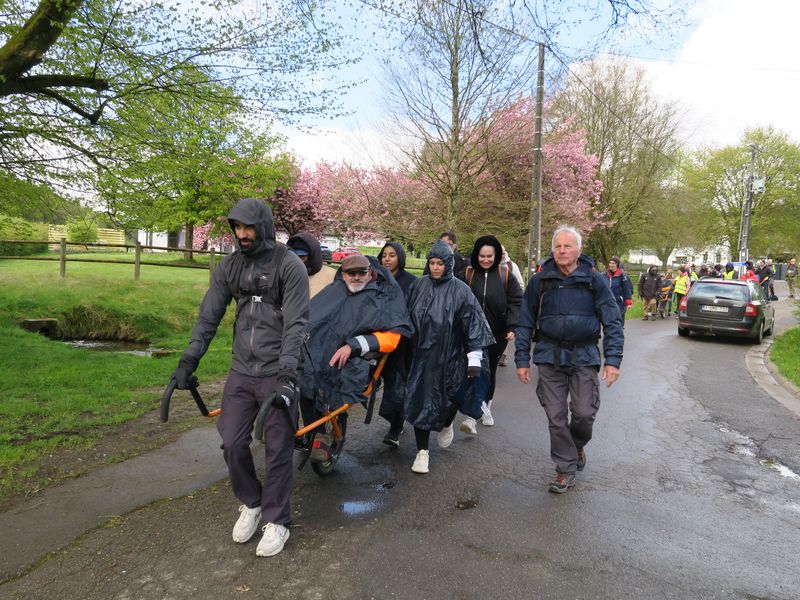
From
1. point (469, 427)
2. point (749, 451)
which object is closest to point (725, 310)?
point (749, 451)

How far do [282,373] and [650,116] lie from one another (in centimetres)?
3143

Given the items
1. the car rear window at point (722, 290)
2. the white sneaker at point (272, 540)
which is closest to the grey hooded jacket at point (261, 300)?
the white sneaker at point (272, 540)

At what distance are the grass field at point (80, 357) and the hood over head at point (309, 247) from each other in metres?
2.52

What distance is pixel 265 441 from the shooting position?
326 cm

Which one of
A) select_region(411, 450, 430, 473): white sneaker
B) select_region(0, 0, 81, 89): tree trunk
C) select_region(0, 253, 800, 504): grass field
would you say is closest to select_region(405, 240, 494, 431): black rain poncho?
select_region(411, 450, 430, 473): white sneaker

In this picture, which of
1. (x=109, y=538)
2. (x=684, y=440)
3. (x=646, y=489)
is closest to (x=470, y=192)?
(x=684, y=440)

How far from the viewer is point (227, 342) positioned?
11.1m

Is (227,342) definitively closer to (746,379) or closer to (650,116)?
(746,379)

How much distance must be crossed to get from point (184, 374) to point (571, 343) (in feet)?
8.88

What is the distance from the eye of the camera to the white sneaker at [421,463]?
4.39m

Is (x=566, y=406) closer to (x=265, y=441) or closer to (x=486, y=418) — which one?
(x=486, y=418)

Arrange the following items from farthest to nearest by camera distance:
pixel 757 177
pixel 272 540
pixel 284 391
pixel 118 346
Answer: pixel 757 177 < pixel 118 346 < pixel 272 540 < pixel 284 391

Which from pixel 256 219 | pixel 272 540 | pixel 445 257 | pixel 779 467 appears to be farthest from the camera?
pixel 779 467

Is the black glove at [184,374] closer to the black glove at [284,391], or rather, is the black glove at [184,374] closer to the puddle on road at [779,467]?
the black glove at [284,391]
